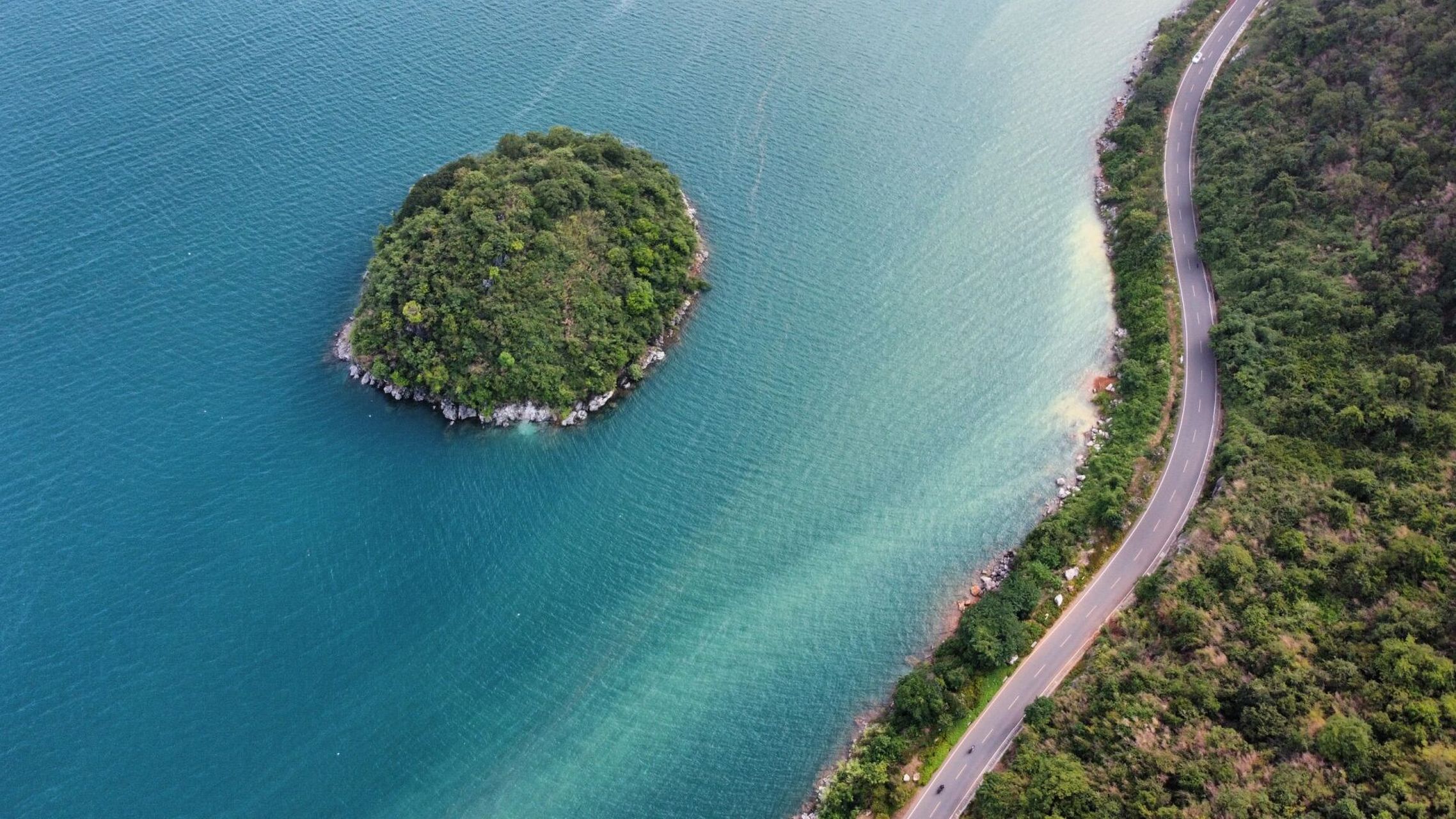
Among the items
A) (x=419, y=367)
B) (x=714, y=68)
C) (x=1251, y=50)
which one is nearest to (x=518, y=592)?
(x=419, y=367)

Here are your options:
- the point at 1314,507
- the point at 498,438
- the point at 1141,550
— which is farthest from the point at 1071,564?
the point at 498,438

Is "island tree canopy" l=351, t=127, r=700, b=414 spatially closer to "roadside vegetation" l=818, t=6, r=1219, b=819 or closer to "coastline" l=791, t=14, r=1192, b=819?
"coastline" l=791, t=14, r=1192, b=819

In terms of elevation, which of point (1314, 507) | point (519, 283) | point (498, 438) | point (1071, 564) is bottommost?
point (498, 438)

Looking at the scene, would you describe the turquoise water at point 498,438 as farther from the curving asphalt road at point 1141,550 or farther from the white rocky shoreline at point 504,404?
the curving asphalt road at point 1141,550

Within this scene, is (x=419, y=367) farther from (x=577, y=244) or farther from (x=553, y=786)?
(x=553, y=786)

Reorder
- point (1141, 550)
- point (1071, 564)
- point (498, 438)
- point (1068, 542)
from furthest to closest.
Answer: point (498, 438), point (1068, 542), point (1141, 550), point (1071, 564)

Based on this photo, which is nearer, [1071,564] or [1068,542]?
[1071,564]

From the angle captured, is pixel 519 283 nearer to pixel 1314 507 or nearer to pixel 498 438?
pixel 498 438

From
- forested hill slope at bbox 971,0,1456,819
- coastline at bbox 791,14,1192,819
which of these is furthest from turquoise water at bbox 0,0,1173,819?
forested hill slope at bbox 971,0,1456,819
